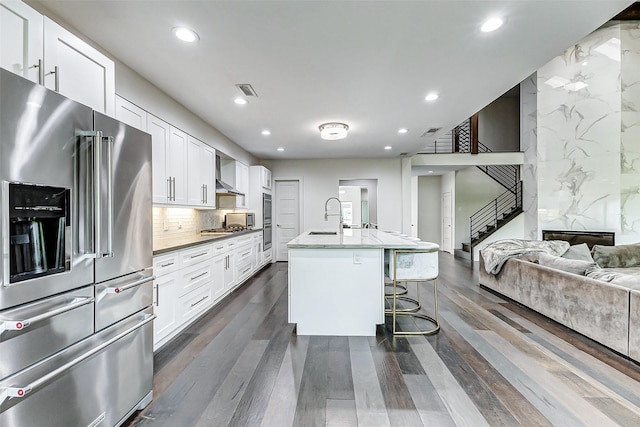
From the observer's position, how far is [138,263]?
1.82m

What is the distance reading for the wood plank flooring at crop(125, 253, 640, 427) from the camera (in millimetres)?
1767

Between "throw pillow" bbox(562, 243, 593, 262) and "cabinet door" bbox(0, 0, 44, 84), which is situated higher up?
"cabinet door" bbox(0, 0, 44, 84)

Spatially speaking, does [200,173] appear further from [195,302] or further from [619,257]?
[619,257]

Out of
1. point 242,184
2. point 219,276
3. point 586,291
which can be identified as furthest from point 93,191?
point 242,184

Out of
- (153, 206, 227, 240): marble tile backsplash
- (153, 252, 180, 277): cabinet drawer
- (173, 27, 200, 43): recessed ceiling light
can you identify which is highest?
(173, 27, 200, 43): recessed ceiling light

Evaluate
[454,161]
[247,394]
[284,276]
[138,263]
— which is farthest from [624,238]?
[138,263]

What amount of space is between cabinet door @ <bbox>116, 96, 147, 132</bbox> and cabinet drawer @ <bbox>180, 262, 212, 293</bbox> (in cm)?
145

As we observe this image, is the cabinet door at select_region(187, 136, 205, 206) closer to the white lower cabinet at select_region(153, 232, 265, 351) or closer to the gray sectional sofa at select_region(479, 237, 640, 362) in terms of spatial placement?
the white lower cabinet at select_region(153, 232, 265, 351)

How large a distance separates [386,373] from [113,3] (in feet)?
10.1

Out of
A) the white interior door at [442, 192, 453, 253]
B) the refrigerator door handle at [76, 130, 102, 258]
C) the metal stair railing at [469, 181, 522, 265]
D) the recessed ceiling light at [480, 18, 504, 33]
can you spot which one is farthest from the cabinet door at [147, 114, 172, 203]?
the white interior door at [442, 192, 453, 253]

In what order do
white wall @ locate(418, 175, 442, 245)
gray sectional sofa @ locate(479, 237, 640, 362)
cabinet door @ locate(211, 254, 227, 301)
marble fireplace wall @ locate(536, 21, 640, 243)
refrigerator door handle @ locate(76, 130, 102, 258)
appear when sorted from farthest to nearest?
white wall @ locate(418, 175, 442, 245) → marble fireplace wall @ locate(536, 21, 640, 243) → cabinet door @ locate(211, 254, 227, 301) → gray sectional sofa @ locate(479, 237, 640, 362) → refrigerator door handle @ locate(76, 130, 102, 258)

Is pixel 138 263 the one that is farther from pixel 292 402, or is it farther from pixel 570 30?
pixel 570 30

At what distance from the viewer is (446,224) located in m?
9.19

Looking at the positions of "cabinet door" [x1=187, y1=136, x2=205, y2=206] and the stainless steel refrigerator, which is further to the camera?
"cabinet door" [x1=187, y1=136, x2=205, y2=206]
